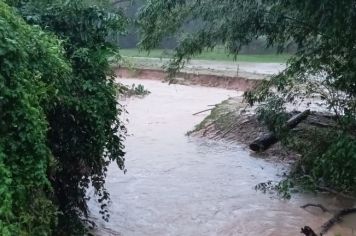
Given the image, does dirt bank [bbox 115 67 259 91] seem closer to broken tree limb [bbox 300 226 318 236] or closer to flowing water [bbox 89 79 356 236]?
flowing water [bbox 89 79 356 236]

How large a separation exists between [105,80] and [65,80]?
950mm

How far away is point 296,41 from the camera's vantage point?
7965mm

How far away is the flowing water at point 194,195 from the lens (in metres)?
6.58

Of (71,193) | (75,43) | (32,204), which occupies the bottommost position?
(71,193)

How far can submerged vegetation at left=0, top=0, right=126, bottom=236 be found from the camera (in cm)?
311

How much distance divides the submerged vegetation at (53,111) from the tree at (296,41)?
7.42 feet

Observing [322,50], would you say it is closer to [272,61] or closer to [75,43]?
[75,43]

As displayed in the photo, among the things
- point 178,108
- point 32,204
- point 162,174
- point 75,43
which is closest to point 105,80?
point 75,43

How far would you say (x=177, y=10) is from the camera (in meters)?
8.44

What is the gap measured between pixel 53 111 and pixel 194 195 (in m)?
4.13

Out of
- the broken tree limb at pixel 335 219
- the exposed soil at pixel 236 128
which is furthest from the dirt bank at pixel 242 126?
the broken tree limb at pixel 335 219

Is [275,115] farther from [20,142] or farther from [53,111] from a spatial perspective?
[20,142]

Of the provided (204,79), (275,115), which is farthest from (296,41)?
(204,79)

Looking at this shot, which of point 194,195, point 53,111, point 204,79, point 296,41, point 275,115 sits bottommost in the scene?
point 194,195
